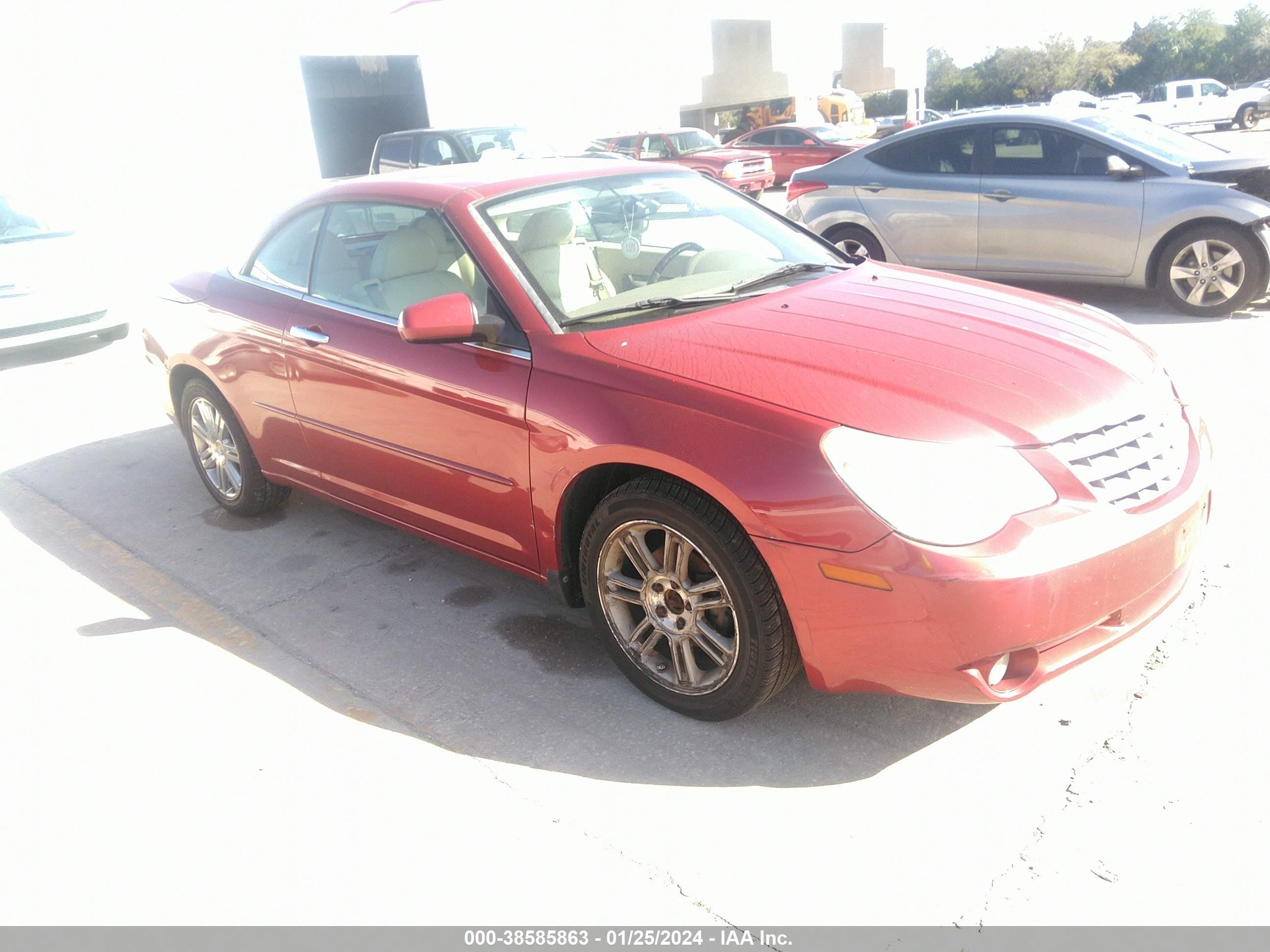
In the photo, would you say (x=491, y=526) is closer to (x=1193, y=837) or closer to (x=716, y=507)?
(x=716, y=507)

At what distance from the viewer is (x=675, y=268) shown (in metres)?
3.79

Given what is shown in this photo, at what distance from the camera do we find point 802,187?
902cm

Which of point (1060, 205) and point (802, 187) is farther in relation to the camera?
point (802, 187)

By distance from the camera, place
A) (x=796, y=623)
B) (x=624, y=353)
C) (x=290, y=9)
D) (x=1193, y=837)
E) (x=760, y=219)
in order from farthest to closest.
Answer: (x=290, y=9) < (x=760, y=219) < (x=624, y=353) < (x=796, y=623) < (x=1193, y=837)

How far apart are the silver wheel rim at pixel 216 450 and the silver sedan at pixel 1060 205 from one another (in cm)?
459

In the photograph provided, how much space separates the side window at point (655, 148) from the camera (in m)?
20.0

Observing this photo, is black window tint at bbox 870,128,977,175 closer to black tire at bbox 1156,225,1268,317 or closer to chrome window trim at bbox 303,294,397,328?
black tire at bbox 1156,225,1268,317

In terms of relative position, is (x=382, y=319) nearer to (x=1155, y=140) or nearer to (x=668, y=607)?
(x=668, y=607)

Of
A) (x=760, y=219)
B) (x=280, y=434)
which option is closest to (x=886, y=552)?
(x=760, y=219)

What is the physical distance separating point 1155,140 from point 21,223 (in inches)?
392

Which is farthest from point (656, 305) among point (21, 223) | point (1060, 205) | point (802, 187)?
point (21, 223)

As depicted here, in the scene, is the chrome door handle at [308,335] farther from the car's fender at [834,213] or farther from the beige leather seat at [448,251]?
the car's fender at [834,213]
